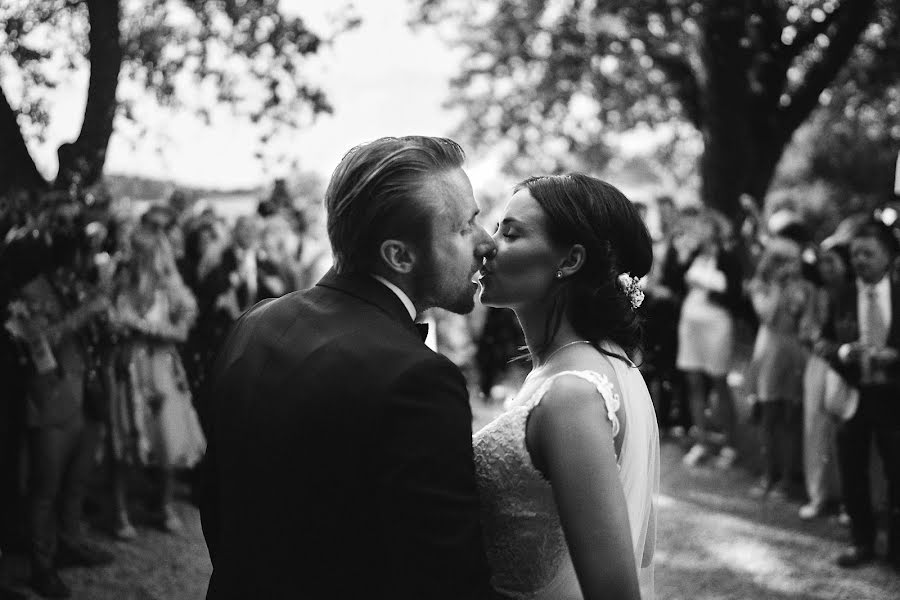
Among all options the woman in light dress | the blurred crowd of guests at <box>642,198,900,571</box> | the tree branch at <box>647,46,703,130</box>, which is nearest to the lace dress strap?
the blurred crowd of guests at <box>642,198,900,571</box>

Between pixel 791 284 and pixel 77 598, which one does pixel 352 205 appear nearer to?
Answer: pixel 77 598

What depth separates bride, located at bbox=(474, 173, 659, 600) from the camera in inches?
67.1

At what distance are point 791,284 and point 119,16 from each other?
16.6 feet

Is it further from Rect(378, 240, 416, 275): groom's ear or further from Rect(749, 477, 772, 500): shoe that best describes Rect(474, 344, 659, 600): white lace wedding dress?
Rect(749, 477, 772, 500): shoe

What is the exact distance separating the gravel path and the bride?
3306mm

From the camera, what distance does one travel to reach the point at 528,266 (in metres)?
2.12

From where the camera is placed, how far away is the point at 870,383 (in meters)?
5.38

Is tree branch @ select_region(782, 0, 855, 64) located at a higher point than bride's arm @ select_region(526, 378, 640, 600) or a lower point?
higher

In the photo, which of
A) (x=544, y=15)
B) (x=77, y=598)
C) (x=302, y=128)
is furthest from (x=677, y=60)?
(x=77, y=598)

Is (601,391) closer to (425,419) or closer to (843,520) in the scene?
(425,419)

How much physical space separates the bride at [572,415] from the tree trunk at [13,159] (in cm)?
343

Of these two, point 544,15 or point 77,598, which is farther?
point 544,15

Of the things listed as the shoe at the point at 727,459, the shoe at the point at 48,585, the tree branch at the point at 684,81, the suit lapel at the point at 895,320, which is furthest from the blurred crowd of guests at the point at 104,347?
the tree branch at the point at 684,81

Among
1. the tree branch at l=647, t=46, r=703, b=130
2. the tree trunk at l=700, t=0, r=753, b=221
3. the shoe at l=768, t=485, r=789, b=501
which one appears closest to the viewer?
the shoe at l=768, t=485, r=789, b=501
